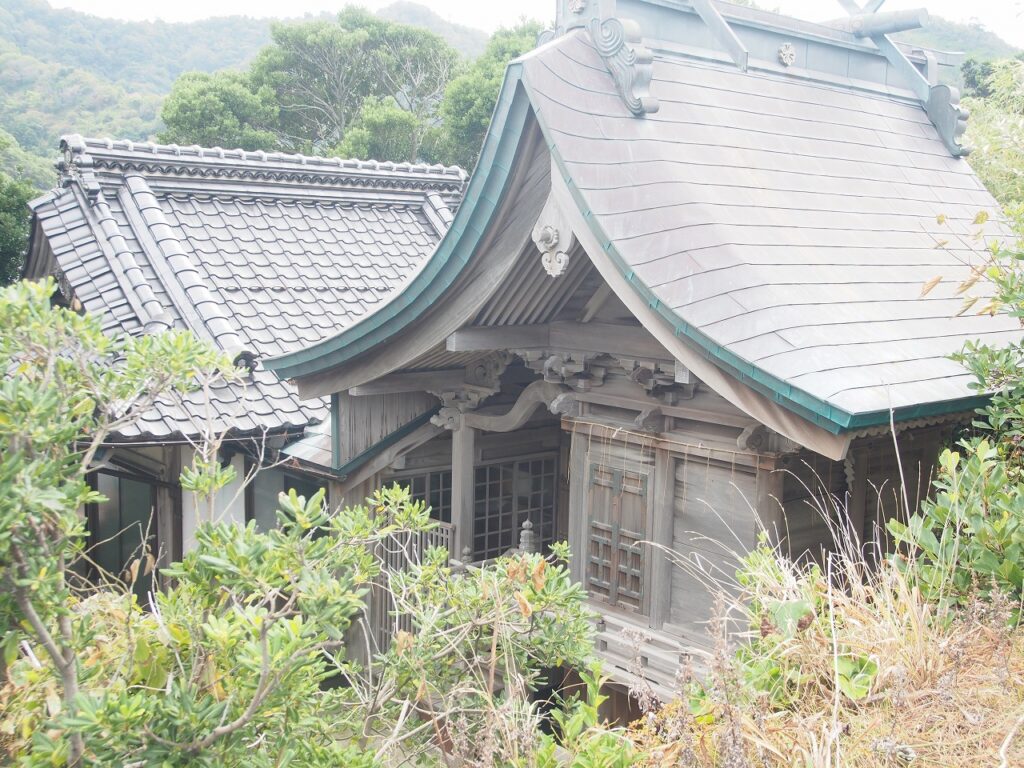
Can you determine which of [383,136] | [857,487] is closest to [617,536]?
[857,487]

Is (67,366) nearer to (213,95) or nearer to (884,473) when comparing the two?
(884,473)

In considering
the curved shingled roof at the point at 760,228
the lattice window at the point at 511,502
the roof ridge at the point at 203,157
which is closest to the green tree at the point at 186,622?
the curved shingled roof at the point at 760,228

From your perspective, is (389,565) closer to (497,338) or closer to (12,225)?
(497,338)

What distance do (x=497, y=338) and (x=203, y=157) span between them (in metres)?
5.54

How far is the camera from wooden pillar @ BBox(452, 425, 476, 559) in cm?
734

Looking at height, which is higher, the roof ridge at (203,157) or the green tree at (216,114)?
the green tree at (216,114)

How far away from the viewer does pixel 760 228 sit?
600 centimetres

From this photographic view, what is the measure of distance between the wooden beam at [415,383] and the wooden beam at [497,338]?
0.94 m

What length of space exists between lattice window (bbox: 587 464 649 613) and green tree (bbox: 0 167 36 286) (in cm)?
1052

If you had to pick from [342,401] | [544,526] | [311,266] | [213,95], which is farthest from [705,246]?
[213,95]

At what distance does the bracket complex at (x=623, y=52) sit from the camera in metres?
6.14

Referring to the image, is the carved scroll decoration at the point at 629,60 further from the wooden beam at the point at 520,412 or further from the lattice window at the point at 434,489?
the lattice window at the point at 434,489

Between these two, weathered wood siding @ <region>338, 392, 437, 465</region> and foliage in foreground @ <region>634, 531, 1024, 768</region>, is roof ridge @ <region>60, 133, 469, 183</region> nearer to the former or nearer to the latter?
weathered wood siding @ <region>338, 392, 437, 465</region>

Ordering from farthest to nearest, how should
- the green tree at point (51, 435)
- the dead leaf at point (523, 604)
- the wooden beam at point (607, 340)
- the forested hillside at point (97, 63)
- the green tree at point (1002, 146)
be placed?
1. the forested hillside at point (97, 63)
2. the green tree at point (1002, 146)
3. the wooden beam at point (607, 340)
4. the dead leaf at point (523, 604)
5. the green tree at point (51, 435)
